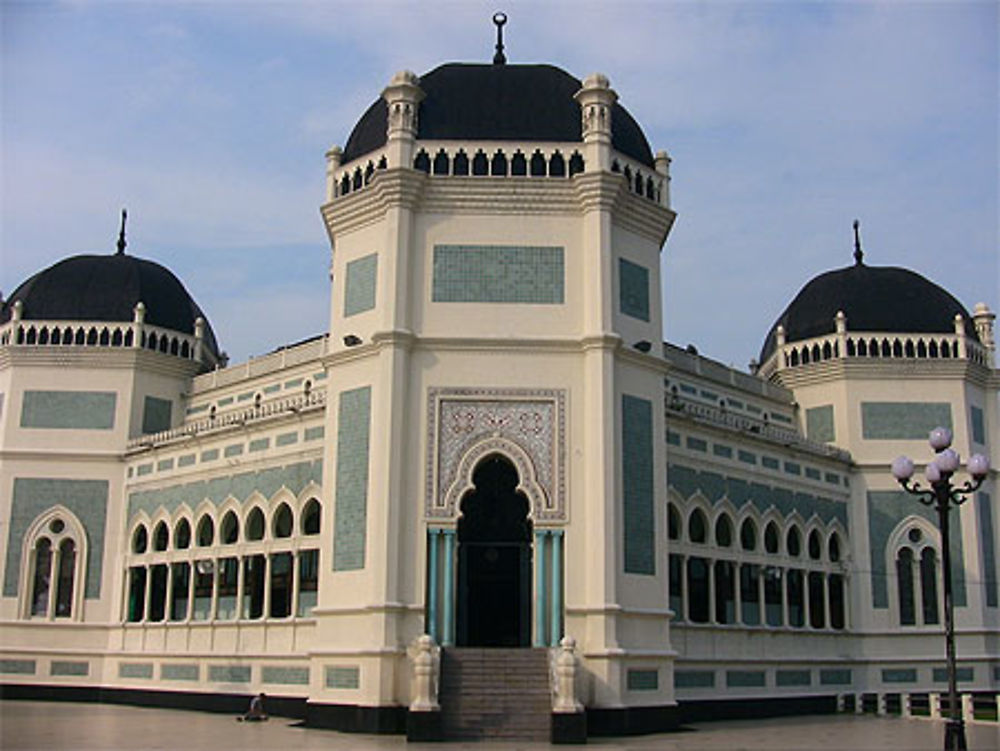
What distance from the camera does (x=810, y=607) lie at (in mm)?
31984

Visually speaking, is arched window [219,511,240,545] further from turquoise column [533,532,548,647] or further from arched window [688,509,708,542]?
arched window [688,509,708,542]

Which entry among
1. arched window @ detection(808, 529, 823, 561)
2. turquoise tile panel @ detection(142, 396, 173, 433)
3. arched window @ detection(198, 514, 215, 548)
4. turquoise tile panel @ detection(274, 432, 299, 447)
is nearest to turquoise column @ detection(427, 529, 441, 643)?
turquoise tile panel @ detection(274, 432, 299, 447)

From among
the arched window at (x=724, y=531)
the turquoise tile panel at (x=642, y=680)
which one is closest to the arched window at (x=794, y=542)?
the arched window at (x=724, y=531)

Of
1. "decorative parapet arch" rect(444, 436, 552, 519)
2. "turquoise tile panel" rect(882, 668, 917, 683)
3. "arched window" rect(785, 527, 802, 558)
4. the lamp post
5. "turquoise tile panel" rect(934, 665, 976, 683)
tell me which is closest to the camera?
the lamp post

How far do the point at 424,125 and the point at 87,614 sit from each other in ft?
59.4

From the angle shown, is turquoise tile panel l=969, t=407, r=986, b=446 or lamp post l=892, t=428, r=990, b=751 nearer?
lamp post l=892, t=428, r=990, b=751

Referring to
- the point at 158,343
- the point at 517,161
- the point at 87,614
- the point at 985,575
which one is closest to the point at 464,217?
the point at 517,161

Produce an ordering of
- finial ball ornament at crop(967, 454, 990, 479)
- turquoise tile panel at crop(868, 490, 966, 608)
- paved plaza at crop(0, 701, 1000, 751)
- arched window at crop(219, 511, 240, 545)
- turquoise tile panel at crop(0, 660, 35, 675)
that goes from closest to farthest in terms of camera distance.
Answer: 1. finial ball ornament at crop(967, 454, 990, 479)
2. paved plaza at crop(0, 701, 1000, 751)
3. arched window at crop(219, 511, 240, 545)
4. turquoise tile panel at crop(0, 660, 35, 675)
5. turquoise tile panel at crop(868, 490, 966, 608)

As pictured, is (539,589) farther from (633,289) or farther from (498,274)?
(633,289)

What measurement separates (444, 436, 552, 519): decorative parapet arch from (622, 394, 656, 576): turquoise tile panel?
1874mm

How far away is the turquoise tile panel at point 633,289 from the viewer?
24703mm

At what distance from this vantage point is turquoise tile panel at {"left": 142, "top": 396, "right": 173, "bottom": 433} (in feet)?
114

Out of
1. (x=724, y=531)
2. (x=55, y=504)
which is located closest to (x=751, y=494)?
(x=724, y=531)

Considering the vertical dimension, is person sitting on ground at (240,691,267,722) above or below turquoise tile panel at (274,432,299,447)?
below
